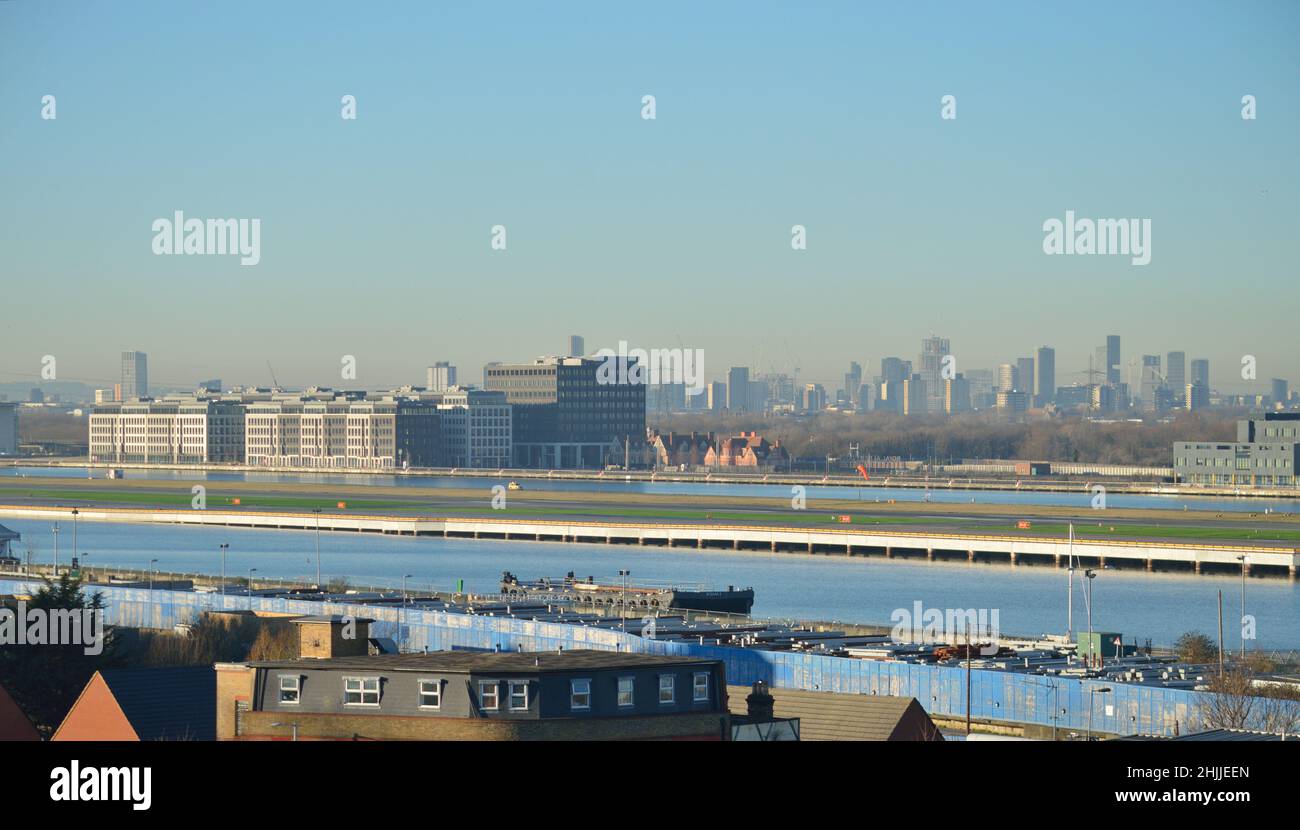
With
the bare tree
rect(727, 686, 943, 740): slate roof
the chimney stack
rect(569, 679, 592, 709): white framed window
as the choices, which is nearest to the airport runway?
the bare tree

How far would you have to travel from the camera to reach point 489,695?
1803 cm

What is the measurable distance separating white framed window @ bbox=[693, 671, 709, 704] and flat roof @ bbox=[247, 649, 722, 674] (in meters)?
0.13

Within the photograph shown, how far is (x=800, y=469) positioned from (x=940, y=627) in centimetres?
14429

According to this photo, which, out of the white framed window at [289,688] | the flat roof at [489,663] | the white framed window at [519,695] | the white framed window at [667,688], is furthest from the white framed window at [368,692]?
the white framed window at [667,688]

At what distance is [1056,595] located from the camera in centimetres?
5953

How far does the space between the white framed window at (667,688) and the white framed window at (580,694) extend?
0.81m

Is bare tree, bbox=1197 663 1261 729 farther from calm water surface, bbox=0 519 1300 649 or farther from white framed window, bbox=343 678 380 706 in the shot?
calm water surface, bbox=0 519 1300 649

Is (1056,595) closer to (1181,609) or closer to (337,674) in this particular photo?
(1181,609)

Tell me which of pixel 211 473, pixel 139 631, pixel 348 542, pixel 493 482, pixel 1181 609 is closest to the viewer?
pixel 139 631

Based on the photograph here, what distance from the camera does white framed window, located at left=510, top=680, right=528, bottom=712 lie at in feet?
59.2

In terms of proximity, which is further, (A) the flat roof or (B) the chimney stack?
(B) the chimney stack

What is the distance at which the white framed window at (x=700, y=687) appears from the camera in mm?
19109

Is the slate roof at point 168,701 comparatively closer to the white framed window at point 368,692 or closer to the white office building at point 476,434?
the white framed window at point 368,692

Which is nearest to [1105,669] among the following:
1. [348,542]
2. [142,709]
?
[142,709]
